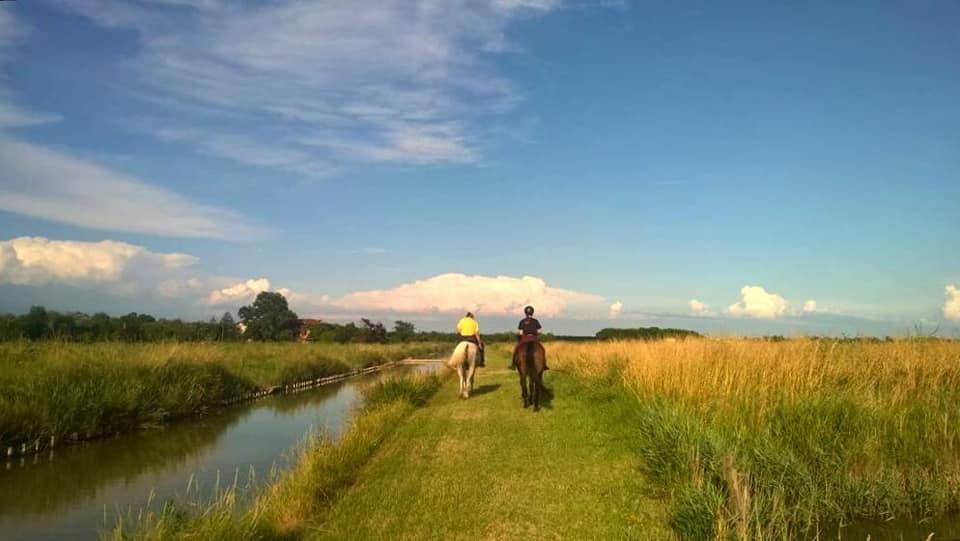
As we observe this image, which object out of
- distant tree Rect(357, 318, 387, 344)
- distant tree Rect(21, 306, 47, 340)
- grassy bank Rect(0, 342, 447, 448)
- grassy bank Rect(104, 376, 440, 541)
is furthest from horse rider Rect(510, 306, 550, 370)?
distant tree Rect(357, 318, 387, 344)

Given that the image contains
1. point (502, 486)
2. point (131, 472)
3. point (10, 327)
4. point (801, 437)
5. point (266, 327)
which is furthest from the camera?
point (266, 327)

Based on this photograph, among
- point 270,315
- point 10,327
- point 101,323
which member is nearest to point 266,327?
point 270,315

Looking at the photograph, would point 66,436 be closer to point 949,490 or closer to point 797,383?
point 797,383

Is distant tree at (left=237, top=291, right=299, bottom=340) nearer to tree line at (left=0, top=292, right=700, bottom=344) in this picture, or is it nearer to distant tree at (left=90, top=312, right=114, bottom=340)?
tree line at (left=0, top=292, right=700, bottom=344)

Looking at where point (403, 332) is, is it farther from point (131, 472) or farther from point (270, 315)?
point (131, 472)

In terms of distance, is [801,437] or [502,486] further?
[801,437]

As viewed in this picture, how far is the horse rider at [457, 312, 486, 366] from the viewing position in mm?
17317

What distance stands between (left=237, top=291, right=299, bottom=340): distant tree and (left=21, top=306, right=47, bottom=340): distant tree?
208ft

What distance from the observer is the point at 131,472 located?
12.8m

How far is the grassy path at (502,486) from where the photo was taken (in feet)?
21.5

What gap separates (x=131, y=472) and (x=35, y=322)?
22.1 m

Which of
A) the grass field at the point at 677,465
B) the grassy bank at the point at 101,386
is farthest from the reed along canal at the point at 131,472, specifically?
the grass field at the point at 677,465

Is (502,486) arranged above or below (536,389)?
below

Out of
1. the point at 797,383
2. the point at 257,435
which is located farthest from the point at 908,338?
the point at 257,435
